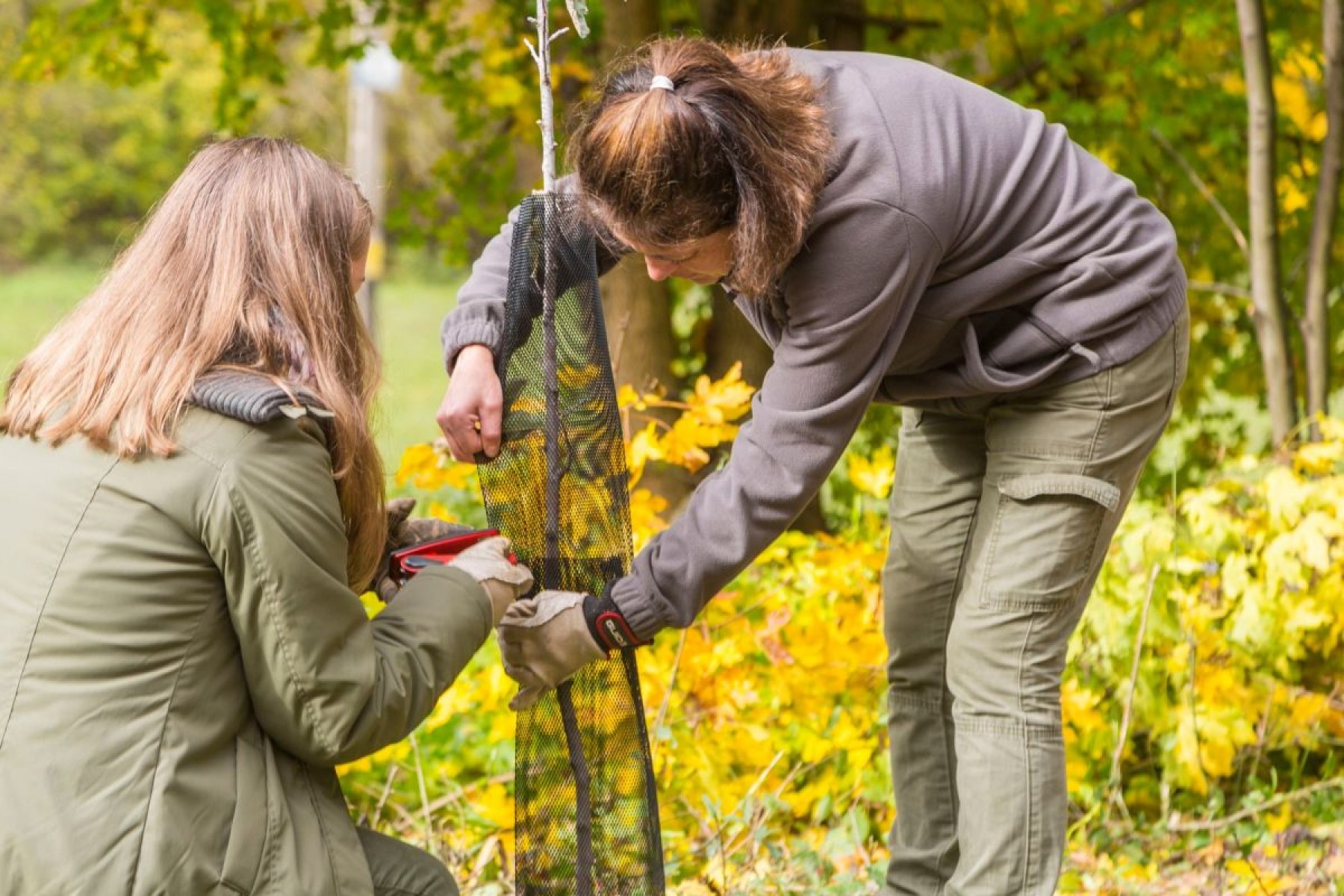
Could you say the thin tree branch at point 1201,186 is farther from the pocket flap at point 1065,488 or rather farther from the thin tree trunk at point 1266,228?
the pocket flap at point 1065,488

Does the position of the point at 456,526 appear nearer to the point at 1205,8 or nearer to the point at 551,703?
the point at 551,703

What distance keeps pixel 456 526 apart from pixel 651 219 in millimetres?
597

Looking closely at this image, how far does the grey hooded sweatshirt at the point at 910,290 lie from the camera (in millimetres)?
2225

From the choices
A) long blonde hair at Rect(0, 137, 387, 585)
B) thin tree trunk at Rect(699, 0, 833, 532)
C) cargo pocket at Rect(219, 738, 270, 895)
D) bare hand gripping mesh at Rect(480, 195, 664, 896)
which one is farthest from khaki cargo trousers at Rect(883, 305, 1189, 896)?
thin tree trunk at Rect(699, 0, 833, 532)

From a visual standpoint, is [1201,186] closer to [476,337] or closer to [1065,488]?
[1065,488]

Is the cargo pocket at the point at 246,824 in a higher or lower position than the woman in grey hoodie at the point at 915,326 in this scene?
lower

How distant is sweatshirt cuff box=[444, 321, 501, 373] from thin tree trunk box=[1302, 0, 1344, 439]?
3.24 metres

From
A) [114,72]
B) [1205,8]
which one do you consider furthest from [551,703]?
[114,72]

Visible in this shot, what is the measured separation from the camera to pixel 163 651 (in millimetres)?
1841

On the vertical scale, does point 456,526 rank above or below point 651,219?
below

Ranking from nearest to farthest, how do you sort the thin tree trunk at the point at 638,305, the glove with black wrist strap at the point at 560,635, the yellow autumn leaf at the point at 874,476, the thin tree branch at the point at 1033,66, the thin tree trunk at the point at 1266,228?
the glove with black wrist strap at the point at 560,635 → the yellow autumn leaf at the point at 874,476 → the thin tree trunk at the point at 1266,228 → the thin tree trunk at the point at 638,305 → the thin tree branch at the point at 1033,66

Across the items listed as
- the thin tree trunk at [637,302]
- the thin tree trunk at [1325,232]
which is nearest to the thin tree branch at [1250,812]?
the thin tree trunk at [1325,232]

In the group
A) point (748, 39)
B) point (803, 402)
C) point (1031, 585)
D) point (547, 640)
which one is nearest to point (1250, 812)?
point (1031, 585)

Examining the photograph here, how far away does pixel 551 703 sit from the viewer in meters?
2.48
